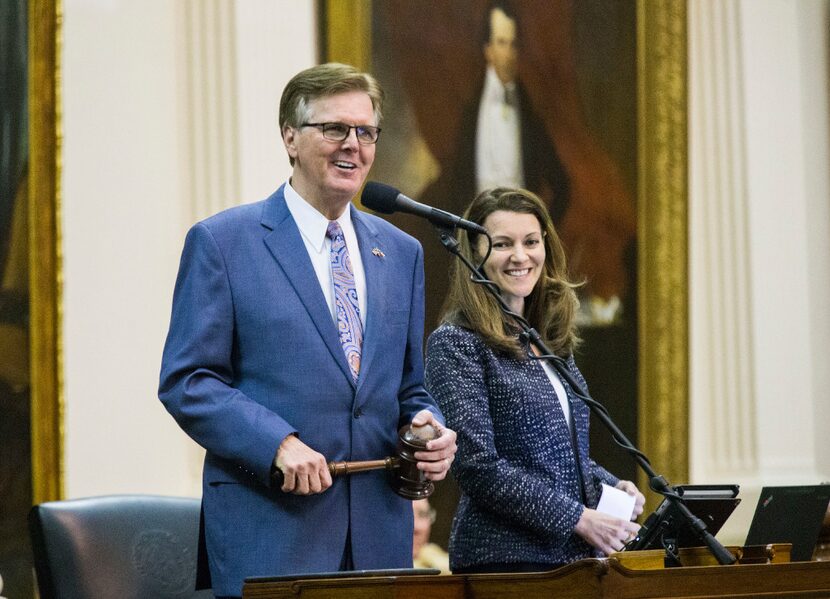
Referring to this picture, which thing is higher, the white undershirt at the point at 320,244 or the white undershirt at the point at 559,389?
the white undershirt at the point at 320,244

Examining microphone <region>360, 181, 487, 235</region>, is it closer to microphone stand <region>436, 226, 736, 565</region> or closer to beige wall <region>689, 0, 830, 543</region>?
microphone stand <region>436, 226, 736, 565</region>

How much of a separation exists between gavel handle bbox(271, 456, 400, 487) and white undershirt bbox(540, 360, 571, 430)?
2.70 ft

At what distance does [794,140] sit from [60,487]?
4702 millimetres

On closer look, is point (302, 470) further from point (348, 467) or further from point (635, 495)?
point (635, 495)

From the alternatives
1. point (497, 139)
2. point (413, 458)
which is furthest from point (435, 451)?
point (497, 139)

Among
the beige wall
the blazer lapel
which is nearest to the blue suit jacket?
the blazer lapel

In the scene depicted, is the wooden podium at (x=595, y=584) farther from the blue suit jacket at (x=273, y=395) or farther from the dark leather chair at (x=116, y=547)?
the dark leather chair at (x=116, y=547)

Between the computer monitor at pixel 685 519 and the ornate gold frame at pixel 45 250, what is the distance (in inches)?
107

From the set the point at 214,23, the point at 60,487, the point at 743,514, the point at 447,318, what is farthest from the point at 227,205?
the point at 743,514

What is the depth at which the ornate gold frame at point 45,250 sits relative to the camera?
4.87m

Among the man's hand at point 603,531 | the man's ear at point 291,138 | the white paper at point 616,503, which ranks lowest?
the man's hand at point 603,531

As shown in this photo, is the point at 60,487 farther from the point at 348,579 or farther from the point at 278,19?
the point at 348,579

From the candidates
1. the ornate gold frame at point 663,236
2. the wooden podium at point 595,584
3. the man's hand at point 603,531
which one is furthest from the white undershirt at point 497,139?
the wooden podium at point 595,584

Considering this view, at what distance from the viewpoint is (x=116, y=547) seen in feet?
10.5
